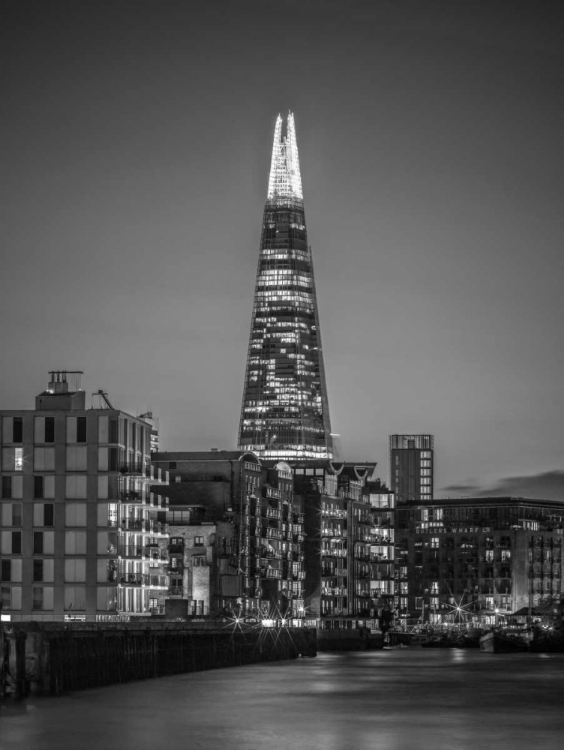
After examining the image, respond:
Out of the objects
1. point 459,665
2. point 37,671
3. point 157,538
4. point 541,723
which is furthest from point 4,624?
point 459,665

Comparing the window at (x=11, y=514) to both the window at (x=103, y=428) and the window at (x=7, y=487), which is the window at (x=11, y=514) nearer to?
the window at (x=7, y=487)

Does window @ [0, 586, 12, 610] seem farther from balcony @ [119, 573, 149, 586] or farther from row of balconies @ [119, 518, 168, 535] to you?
row of balconies @ [119, 518, 168, 535]

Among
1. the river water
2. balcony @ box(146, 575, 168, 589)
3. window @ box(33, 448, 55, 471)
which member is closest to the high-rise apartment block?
window @ box(33, 448, 55, 471)

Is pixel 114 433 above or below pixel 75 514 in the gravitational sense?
above

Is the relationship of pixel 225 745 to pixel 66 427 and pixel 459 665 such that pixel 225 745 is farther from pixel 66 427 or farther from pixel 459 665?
pixel 459 665

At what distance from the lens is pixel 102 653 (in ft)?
422

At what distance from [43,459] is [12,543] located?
8.77 metres

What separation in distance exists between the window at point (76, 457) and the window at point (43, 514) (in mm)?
4346

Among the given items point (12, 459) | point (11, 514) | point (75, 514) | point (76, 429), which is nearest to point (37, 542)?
point (11, 514)

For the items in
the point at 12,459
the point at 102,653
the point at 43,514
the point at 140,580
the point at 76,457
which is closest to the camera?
the point at 102,653

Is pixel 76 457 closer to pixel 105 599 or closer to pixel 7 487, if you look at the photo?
pixel 7 487

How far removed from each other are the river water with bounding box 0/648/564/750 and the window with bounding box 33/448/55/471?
26363 millimetres

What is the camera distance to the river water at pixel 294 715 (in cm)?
9719

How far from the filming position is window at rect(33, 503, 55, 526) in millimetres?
162875
